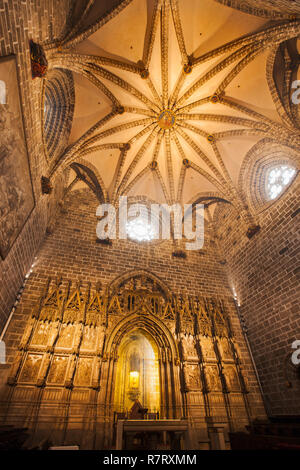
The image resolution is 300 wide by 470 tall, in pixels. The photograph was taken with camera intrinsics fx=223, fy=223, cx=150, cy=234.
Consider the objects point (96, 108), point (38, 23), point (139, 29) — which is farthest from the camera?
point (96, 108)

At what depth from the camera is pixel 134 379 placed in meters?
7.77

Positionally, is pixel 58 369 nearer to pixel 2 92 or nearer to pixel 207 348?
pixel 207 348

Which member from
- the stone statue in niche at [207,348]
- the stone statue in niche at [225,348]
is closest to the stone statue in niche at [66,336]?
the stone statue in niche at [207,348]

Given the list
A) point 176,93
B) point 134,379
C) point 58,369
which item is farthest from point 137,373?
point 176,93

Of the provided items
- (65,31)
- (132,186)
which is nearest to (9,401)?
(132,186)

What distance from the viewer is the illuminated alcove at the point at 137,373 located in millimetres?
7515

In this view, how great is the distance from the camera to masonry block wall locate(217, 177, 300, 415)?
23.9 ft

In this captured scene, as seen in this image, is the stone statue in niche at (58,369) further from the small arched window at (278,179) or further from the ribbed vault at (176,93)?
the small arched window at (278,179)

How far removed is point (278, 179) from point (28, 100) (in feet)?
30.6

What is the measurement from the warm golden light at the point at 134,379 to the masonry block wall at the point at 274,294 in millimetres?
4462

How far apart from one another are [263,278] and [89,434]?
7693mm

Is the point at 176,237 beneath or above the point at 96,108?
beneath

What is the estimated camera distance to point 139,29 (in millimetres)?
8336
